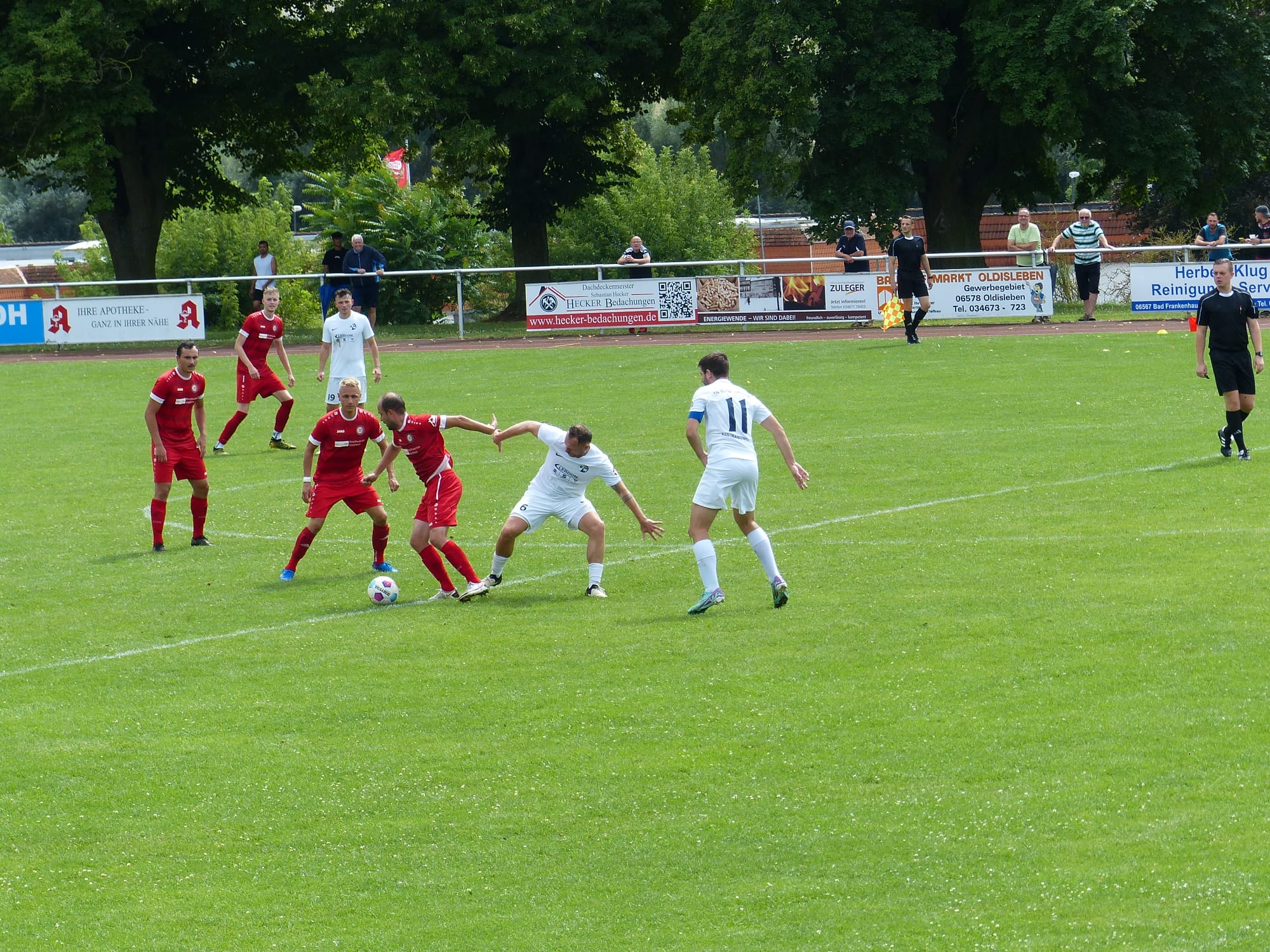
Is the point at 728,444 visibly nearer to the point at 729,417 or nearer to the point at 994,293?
the point at 729,417

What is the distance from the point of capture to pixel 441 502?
12.6 meters

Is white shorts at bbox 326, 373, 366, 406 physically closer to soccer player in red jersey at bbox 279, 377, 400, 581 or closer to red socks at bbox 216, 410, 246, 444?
red socks at bbox 216, 410, 246, 444

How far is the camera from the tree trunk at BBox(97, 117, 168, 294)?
43656 mm

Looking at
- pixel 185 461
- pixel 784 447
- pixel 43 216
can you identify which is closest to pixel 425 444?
pixel 784 447

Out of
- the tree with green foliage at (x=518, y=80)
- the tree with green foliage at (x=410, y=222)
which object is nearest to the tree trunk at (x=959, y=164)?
the tree with green foliage at (x=518, y=80)

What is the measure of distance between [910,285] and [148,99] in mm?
22209

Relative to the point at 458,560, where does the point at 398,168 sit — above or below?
above

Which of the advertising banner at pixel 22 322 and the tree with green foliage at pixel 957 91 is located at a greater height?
the tree with green foliage at pixel 957 91

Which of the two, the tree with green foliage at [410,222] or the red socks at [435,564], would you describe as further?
the tree with green foliage at [410,222]

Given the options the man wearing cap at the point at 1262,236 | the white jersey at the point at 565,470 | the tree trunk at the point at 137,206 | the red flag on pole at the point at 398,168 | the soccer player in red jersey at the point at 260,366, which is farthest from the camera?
the red flag on pole at the point at 398,168

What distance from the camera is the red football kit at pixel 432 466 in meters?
12.5

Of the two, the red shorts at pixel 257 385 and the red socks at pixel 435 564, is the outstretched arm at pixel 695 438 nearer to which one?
the red socks at pixel 435 564

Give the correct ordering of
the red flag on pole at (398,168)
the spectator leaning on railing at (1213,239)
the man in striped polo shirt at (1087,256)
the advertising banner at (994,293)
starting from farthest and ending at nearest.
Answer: the red flag on pole at (398,168) → the advertising banner at (994,293) → the man in striped polo shirt at (1087,256) → the spectator leaning on railing at (1213,239)

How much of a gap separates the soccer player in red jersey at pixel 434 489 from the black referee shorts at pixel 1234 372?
8555 millimetres
